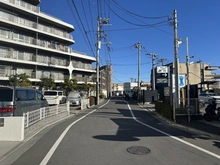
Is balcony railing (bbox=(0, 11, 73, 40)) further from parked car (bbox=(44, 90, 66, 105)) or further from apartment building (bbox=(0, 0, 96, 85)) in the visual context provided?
parked car (bbox=(44, 90, 66, 105))

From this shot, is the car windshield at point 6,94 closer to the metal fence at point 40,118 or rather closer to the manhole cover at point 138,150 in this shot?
the metal fence at point 40,118

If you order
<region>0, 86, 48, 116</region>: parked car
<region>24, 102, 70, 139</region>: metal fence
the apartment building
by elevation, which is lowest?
<region>24, 102, 70, 139</region>: metal fence

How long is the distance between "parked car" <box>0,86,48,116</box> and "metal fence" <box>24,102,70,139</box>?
28.1 inches

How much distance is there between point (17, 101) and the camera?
9734 millimetres

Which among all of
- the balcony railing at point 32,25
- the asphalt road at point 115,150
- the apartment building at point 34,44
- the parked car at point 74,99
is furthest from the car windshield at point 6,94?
the balcony railing at point 32,25

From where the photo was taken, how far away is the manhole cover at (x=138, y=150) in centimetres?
605

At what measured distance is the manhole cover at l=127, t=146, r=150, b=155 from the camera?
605 cm

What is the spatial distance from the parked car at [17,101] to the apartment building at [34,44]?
23.8m

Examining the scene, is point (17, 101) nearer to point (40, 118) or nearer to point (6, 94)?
point (6, 94)

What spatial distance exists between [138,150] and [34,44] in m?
35.7

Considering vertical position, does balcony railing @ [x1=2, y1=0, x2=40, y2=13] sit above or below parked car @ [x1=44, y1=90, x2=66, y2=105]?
above

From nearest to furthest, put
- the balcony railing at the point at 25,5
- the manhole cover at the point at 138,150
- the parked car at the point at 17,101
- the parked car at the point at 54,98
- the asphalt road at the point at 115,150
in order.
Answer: the asphalt road at the point at 115,150
the manhole cover at the point at 138,150
the parked car at the point at 17,101
the parked car at the point at 54,98
the balcony railing at the point at 25,5

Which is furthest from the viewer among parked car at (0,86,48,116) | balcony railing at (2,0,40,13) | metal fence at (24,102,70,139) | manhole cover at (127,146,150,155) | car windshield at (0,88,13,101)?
balcony railing at (2,0,40,13)

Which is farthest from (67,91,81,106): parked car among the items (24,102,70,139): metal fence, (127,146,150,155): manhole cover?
(127,146,150,155): manhole cover
